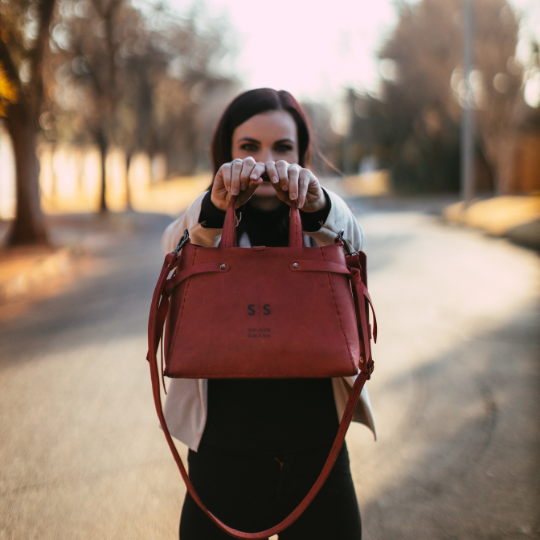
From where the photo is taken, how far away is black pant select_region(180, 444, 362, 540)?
1467 millimetres

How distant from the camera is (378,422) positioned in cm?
326

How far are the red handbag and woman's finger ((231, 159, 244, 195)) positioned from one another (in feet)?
0.14

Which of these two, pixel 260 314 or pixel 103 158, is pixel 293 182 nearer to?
pixel 260 314

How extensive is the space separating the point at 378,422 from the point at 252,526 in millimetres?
1939

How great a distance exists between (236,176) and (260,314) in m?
0.34

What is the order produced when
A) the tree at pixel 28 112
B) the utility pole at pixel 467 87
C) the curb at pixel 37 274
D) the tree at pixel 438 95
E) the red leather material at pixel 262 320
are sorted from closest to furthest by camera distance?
the red leather material at pixel 262 320
the curb at pixel 37 274
the tree at pixel 28 112
the utility pole at pixel 467 87
the tree at pixel 438 95

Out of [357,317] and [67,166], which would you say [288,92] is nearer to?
[357,317]

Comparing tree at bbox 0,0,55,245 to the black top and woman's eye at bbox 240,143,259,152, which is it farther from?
the black top

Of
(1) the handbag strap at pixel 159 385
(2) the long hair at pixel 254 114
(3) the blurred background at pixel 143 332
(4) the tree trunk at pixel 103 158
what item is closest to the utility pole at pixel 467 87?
(3) the blurred background at pixel 143 332

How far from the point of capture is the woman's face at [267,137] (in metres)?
1.76

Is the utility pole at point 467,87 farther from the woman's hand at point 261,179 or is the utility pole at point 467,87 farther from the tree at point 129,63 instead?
the woman's hand at point 261,179

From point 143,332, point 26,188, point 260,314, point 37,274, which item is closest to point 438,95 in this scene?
point 26,188

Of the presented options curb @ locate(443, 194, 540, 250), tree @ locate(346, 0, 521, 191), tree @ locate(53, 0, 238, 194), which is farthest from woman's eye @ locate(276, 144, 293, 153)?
tree @ locate(346, 0, 521, 191)

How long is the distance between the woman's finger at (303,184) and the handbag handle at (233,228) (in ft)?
0.06
